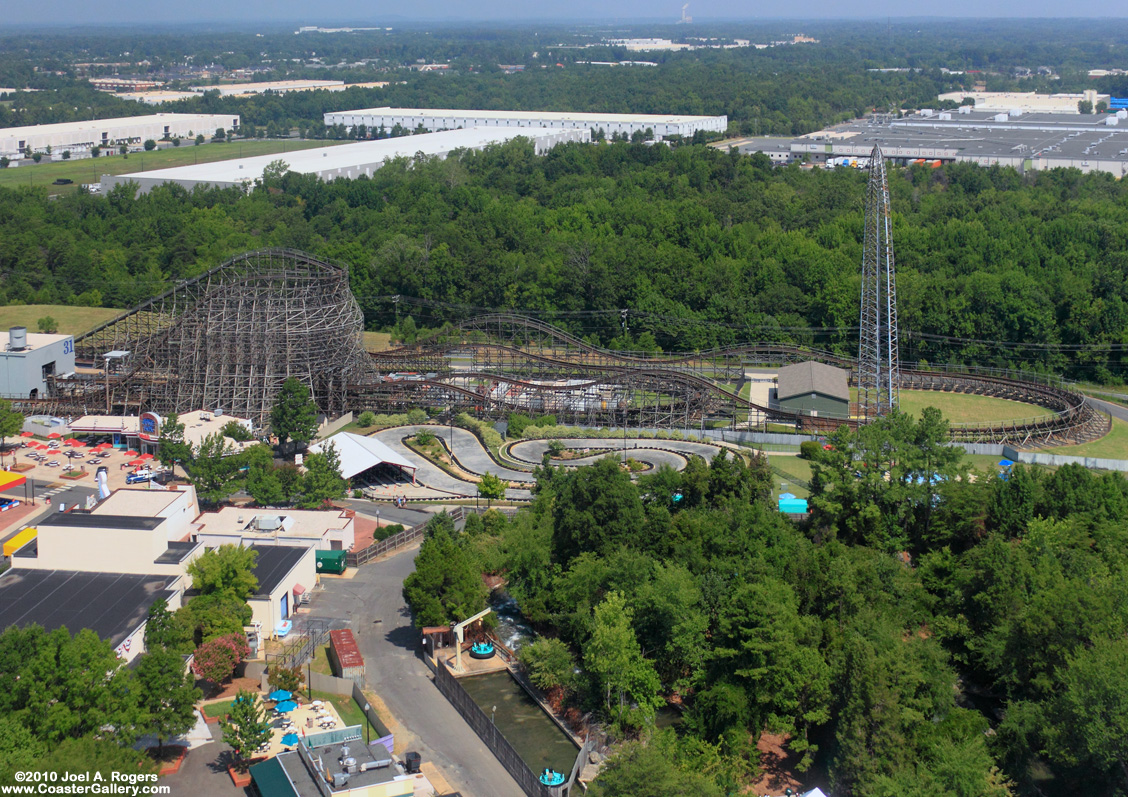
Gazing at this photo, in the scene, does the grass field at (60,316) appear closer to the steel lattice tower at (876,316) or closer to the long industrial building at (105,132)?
the steel lattice tower at (876,316)

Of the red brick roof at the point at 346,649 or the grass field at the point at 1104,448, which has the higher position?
the red brick roof at the point at 346,649

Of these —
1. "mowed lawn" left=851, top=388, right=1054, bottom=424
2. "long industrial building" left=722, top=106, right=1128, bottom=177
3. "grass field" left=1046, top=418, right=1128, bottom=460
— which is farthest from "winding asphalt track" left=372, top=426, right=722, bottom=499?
"long industrial building" left=722, top=106, right=1128, bottom=177

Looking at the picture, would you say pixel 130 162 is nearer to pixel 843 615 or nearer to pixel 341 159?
pixel 341 159

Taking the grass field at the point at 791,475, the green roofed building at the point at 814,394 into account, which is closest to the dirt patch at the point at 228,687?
the grass field at the point at 791,475

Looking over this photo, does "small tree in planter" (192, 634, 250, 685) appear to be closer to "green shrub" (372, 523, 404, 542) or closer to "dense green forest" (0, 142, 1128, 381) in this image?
"green shrub" (372, 523, 404, 542)

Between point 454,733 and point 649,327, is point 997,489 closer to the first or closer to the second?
point 454,733

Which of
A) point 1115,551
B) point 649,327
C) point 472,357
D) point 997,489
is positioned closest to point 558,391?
point 472,357
